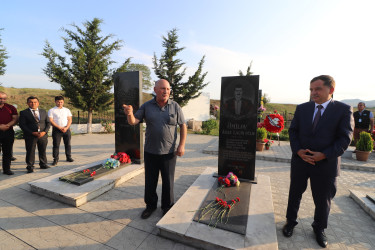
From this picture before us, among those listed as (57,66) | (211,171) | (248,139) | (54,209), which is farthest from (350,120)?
(57,66)

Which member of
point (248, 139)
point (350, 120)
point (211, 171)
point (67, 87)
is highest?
point (67, 87)

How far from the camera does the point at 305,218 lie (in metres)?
3.03

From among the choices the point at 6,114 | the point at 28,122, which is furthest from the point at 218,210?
the point at 6,114

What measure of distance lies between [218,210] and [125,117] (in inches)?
145

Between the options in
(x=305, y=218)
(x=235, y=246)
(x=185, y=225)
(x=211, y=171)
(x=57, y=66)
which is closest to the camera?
(x=235, y=246)

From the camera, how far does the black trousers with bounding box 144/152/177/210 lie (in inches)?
114

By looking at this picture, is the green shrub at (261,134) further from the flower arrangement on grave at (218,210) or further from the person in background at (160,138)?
the person in background at (160,138)

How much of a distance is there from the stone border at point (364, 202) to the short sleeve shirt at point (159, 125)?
3.67 metres

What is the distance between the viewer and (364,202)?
3379 mm

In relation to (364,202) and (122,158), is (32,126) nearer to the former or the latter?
(122,158)

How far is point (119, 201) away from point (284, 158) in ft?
19.1

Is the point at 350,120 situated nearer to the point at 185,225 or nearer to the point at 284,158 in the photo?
the point at 185,225

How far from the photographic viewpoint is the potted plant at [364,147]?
6.30 metres

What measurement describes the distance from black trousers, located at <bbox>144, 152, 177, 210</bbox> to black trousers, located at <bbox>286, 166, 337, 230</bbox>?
6.09 ft
